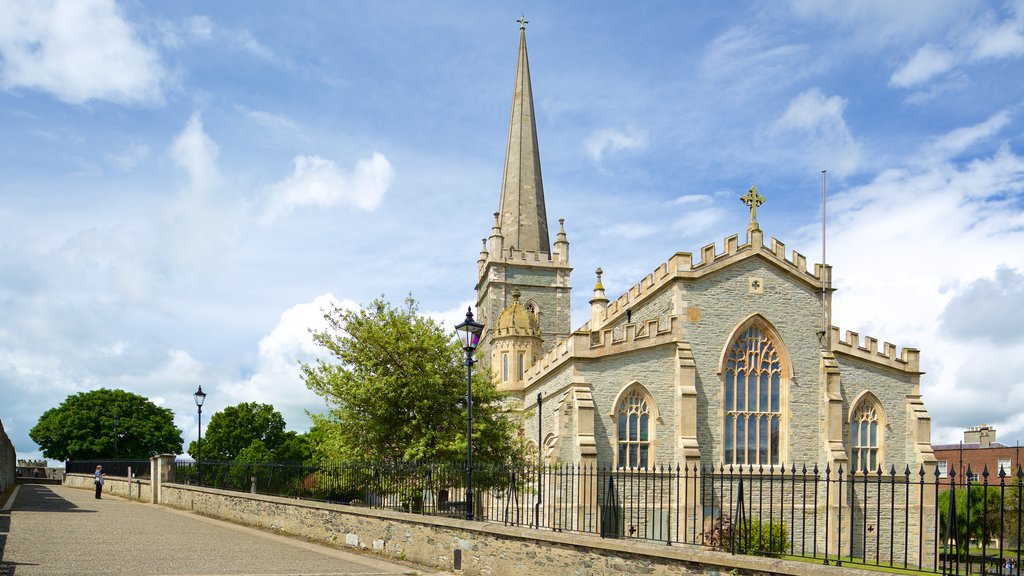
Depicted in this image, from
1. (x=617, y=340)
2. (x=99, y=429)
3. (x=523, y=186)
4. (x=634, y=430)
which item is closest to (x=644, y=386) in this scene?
(x=634, y=430)

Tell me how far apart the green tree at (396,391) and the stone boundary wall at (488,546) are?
174 inches

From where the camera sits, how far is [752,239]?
113 ft

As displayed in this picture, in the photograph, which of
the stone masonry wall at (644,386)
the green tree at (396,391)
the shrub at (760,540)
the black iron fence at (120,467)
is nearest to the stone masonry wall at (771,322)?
the stone masonry wall at (644,386)

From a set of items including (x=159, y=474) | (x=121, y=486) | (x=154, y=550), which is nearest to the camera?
(x=154, y=550)

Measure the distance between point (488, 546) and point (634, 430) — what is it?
17.3 metres

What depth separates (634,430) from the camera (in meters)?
31.1

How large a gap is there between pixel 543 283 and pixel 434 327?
92.2ft

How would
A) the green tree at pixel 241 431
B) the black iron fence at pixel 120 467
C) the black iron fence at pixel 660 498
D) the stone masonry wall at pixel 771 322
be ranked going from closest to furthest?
the black iron fence at pixel 660 498, the stone masonry wall at pixel 771 322, the black iron fence at pixel 120 467, the green tree at pixel 241 431

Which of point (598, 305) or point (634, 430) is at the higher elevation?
point (598, 305)

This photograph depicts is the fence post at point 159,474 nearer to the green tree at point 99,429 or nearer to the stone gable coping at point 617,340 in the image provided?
the stone gable coping at point 617,340

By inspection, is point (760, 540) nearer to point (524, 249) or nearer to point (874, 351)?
point (874, 351)

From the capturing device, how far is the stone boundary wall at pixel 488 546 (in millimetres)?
11398

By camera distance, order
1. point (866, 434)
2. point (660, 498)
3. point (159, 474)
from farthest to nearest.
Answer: point (866, 434)
point (159, 474)
point (660, 498)

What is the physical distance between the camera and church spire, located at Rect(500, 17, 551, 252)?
5531 centimetres
